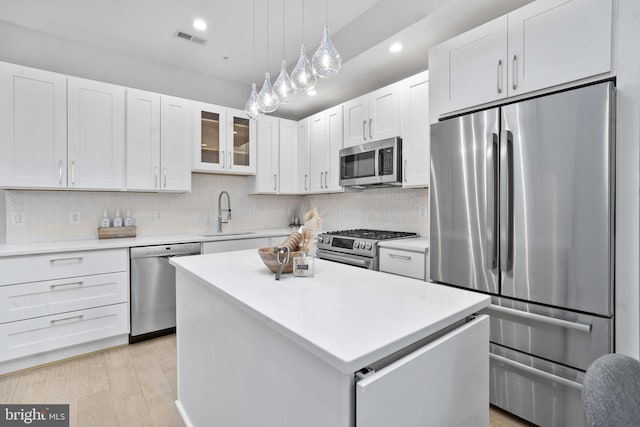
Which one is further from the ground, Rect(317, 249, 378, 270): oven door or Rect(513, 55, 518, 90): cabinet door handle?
Rect(513, 55, 518, 90): cabinet door handle

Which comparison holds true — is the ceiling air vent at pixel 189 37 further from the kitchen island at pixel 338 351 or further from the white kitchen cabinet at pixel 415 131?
the kitchen island at pixel 338 351

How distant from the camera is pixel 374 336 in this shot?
2.68ft

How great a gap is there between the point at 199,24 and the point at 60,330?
9.51 feet

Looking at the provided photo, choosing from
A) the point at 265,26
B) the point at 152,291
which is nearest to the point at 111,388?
the point at 152,291

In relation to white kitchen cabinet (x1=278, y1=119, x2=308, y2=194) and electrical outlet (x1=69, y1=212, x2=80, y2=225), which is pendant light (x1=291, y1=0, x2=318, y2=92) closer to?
white kitchen cabinet (x1=278, y1=119, x2=308, y2=194)

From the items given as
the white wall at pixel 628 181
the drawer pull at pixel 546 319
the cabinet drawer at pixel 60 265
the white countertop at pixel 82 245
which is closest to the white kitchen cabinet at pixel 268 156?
the white countertop at pixel 82 245

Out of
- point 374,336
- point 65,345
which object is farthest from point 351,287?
point 65,345

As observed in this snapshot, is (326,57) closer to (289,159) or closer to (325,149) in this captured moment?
(325,149)

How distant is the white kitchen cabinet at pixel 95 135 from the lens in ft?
9.07

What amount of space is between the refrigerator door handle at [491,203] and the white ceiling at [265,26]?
1002 mm

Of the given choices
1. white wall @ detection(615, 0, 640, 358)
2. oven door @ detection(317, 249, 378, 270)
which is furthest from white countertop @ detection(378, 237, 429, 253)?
white wall @ detection(615, 0, 640, 358)

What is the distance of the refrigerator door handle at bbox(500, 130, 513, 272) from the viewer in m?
1.80

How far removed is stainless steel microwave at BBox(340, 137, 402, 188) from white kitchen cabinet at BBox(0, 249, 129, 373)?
233 cm

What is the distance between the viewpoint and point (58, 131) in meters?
2.69
